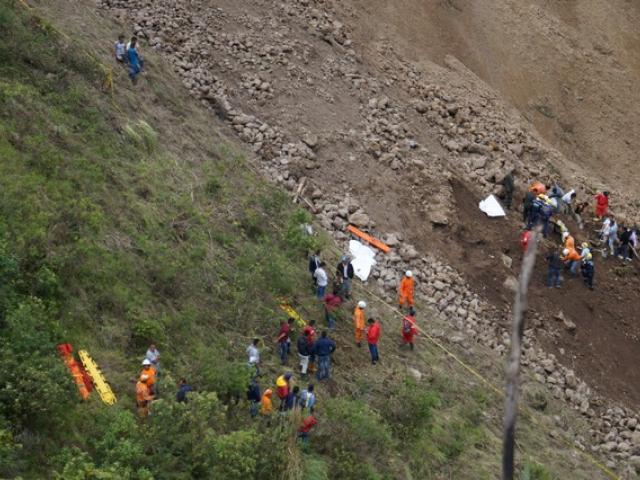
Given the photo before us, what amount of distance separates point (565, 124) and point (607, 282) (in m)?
8.22

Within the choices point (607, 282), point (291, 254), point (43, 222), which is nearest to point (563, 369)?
point (607, 282)

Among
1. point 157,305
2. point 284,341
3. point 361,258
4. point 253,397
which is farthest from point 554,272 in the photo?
point 157,305

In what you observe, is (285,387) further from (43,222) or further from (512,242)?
(512,242)

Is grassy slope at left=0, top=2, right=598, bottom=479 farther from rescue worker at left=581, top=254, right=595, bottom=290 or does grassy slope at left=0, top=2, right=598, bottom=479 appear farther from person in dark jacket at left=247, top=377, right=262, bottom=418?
rescue worker at left=581, top=254, right=595, bottom=290

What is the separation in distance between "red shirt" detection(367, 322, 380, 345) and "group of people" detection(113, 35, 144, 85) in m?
7.93

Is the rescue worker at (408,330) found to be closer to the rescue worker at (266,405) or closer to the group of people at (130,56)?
the rescue worker at (266,405)

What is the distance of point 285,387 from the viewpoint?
37.4 ft

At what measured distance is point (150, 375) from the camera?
10.4m

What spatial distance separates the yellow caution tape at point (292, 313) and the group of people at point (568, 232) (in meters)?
6.28

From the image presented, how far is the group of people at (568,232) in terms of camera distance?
18406mm

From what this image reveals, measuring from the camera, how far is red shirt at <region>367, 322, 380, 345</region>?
13539 millimetres

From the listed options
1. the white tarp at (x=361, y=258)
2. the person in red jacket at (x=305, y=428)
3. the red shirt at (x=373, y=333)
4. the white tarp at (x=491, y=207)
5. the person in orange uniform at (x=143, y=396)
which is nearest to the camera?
the person in orange uniform at (x=143, y=396)

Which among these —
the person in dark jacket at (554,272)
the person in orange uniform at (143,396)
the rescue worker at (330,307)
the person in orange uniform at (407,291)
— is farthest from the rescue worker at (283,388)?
the person in dark jacket at (554,272)

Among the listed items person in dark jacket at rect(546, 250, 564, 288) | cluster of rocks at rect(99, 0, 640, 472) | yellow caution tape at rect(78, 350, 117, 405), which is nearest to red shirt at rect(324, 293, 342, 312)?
cluster of rocks at rect(99, 0, 640, 472)
